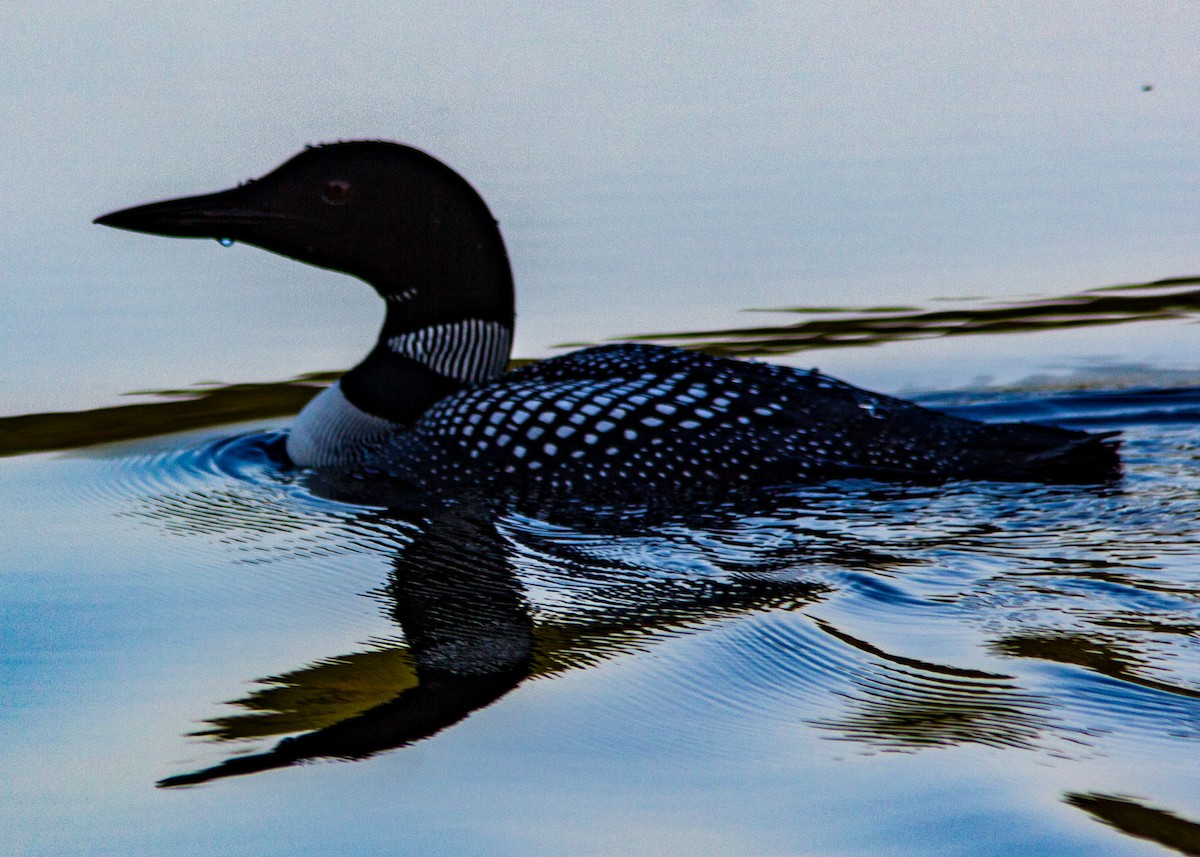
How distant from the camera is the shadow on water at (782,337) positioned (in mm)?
4914

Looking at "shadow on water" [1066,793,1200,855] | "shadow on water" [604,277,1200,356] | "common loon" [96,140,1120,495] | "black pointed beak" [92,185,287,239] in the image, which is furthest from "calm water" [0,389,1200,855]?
"shadow on water" [604,277,1200,356]

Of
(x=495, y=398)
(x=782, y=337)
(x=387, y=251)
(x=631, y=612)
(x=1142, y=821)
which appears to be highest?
(x=387, y=251)

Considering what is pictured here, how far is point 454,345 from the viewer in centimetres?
452

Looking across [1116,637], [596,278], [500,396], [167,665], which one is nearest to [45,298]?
[596,278]

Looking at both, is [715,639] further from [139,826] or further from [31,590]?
[31,590]

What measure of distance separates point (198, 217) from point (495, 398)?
0.91 m

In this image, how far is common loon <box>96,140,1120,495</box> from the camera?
3.91 metres

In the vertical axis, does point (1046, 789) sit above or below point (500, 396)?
below

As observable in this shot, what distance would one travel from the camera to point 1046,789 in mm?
2273

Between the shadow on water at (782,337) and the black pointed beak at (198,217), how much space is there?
0.75 metres

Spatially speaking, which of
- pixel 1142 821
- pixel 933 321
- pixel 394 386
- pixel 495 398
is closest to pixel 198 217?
pixel 394 386

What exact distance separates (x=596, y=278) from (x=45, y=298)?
1.94m

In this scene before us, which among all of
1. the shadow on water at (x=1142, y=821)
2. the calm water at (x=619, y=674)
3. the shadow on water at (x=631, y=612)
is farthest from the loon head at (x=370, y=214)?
the shadow on water at (x=1142, y=821)

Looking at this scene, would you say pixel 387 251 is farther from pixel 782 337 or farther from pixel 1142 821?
pixel 1142 821
